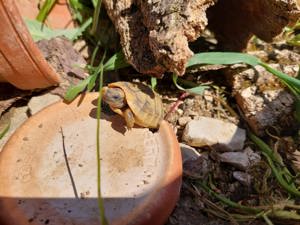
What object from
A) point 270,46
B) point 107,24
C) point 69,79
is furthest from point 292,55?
point 69,79

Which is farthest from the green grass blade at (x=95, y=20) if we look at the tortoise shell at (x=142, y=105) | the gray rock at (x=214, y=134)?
the gray rock at (x=214, y=134)

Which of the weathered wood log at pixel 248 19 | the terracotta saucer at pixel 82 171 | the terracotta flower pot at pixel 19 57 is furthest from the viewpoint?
the weathered wood log at pixel 248 19

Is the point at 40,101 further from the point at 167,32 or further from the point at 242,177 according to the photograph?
the point at 242,177

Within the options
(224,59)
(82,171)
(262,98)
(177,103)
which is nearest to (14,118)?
(82,171)

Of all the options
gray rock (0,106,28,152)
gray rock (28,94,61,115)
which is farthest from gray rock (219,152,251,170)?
gray rock (0,106,28,152)

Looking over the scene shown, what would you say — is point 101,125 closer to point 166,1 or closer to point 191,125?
point 191,125

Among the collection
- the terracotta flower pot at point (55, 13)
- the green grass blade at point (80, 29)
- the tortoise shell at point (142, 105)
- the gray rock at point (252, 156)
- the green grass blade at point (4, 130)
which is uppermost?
the terracotta flower pot at point (55, 13)

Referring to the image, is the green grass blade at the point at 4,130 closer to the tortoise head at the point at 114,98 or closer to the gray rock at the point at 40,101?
the gray rock at the point at 40,101
